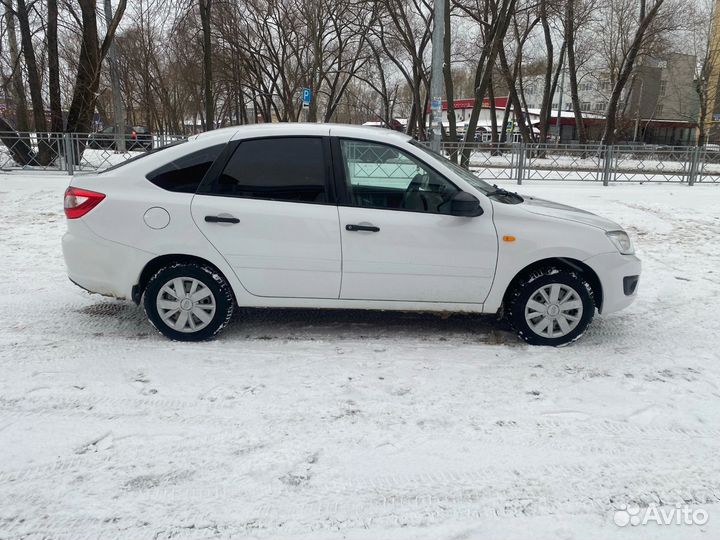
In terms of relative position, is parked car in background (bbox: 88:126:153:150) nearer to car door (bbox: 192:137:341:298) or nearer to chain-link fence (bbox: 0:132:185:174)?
chain-link fence (bbox: 0:132:185:174)

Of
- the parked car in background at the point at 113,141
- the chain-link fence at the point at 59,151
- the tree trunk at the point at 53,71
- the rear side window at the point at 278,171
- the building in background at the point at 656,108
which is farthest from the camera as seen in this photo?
the building in background at the point at 656,108

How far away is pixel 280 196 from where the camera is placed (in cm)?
420

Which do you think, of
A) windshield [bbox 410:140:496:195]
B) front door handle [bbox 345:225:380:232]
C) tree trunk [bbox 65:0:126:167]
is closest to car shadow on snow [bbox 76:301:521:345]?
front door handle [bbox 345:225:380:232]

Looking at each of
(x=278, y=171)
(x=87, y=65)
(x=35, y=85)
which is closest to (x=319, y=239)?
(x=278, y=171)

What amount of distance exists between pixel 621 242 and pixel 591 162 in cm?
1488

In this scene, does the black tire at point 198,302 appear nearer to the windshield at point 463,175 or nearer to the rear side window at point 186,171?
the rear side window at point 186,171

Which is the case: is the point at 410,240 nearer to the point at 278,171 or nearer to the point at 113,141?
the point at 278,171

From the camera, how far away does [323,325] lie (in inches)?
189

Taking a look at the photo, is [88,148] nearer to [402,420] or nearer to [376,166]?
[376,166]

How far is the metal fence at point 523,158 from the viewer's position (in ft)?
54.1

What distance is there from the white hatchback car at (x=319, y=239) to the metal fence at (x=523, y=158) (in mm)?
13658

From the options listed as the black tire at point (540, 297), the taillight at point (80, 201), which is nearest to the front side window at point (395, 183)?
the black tire at point (540, 297)

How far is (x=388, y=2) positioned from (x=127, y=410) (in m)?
23.5

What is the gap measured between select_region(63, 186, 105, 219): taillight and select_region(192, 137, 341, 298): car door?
78cm
